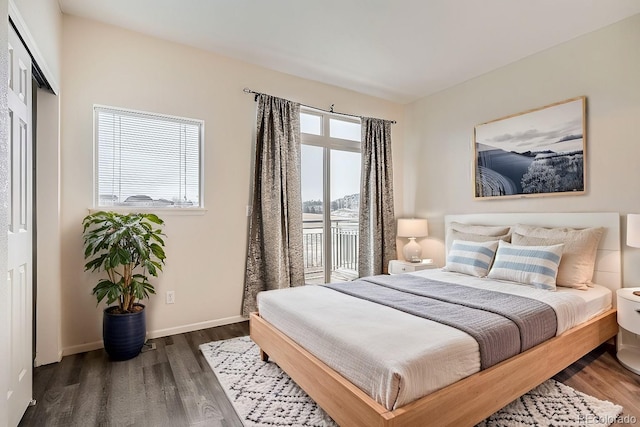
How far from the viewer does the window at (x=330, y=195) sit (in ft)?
13.5

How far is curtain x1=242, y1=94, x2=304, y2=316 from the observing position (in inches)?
138

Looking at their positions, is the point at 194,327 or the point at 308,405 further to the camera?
the point at 194,327

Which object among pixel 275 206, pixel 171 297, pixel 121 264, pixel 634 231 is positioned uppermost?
pixel 275 206

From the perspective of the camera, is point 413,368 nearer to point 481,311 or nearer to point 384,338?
point 384,338

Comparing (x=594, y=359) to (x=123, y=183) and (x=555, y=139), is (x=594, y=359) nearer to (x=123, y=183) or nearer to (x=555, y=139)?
(x=555, y=139)

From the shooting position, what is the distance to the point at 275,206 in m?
3.59

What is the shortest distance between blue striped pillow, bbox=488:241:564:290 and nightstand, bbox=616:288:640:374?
45 cm

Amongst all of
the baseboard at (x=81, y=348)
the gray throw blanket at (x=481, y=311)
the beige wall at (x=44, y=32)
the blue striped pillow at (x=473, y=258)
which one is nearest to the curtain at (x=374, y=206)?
the blue striped pillow at (x=473, y=258)

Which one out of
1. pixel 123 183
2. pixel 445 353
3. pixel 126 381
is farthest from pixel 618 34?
pixel 126 381

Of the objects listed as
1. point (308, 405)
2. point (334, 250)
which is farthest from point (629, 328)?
point (334, 250)

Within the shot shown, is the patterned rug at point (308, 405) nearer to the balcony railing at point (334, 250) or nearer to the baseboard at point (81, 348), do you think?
the baseboard at point (81, 348)

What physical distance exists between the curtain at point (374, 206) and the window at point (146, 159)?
2.12m

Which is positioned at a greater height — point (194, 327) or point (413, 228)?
point (413, 228)

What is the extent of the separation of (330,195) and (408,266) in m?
1.32
